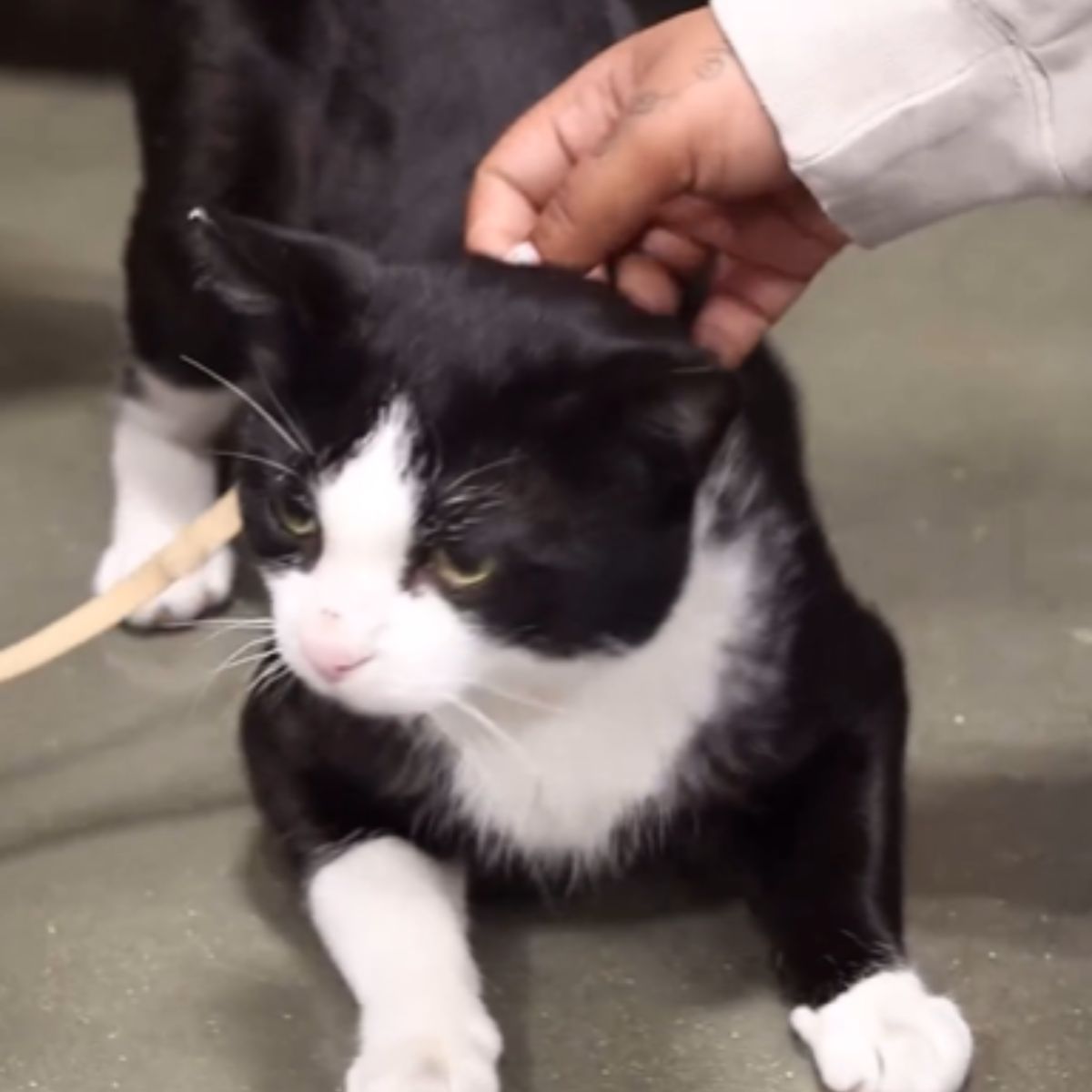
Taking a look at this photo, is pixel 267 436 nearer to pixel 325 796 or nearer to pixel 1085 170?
pixel 325 796

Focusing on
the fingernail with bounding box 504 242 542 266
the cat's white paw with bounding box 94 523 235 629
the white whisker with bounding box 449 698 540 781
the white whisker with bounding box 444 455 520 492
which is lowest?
the cat's white paw with bounding box 94 523 235 629

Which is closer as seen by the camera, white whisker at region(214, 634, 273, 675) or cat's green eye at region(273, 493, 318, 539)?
cat's green eye at region(273, 493, 318, 539)

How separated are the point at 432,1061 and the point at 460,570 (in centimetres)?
28

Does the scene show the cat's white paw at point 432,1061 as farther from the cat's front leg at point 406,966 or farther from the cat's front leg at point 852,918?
the cat's front leg at point 852,918

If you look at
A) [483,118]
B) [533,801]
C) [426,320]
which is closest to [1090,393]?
A: [483,118]

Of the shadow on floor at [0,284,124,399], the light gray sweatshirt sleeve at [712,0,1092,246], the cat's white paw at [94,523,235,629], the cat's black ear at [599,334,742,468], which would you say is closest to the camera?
the cat's black ear at [599,334,742,468]

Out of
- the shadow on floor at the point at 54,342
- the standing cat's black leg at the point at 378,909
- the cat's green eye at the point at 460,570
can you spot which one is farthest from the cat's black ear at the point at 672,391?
the shadow on floor at the point at 54,342

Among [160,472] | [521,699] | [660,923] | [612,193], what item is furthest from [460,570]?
[160,472]

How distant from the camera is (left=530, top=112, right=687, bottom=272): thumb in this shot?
1090 millimetres

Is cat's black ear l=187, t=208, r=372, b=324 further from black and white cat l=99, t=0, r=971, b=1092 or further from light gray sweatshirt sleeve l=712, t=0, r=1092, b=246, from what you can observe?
light gray sweatshirt sleeve l=712, t=0, r=1092, b=246

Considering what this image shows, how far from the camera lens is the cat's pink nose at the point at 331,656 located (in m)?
0.99

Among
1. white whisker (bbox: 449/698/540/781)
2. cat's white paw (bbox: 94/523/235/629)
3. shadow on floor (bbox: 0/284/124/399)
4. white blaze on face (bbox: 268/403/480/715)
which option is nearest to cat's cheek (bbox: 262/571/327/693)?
white blaze on face (bbox: 268/403/480/715)

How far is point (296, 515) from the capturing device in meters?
1.04

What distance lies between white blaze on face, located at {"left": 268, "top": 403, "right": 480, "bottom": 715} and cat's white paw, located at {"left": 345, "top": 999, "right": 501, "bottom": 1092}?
20 cm
